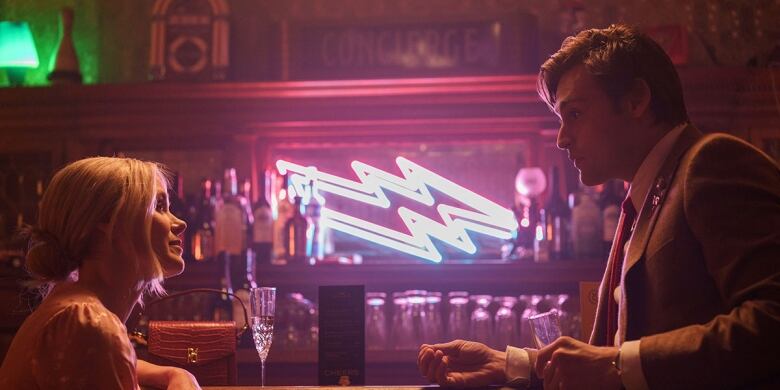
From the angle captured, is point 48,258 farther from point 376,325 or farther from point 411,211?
point 411,211

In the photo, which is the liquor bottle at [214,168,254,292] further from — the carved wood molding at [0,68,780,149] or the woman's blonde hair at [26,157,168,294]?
the woman's blonde hair at [26,157,168,294]

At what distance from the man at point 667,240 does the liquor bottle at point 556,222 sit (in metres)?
1.89

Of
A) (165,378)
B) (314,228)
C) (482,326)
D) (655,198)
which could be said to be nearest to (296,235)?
(314,228)

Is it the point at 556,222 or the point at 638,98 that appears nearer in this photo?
the point at 638,98

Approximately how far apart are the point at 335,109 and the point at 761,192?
8.59 ft

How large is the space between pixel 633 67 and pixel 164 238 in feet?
3.63

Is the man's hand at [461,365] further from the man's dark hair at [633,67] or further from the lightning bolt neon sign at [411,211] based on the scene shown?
the lightning bolt neon sign at [411,211]

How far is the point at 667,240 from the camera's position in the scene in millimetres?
1600

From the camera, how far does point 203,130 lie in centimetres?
399

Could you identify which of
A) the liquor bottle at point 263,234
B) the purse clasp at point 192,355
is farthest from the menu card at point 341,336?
the liquor bottle at point 263,234

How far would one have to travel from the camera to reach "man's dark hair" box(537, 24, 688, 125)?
184 centimetres

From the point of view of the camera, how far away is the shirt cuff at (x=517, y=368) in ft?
6.63

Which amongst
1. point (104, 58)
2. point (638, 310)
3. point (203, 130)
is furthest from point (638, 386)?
point (104, 58)

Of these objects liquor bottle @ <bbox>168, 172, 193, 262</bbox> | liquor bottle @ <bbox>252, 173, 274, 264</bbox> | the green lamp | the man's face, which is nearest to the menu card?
the man's face
